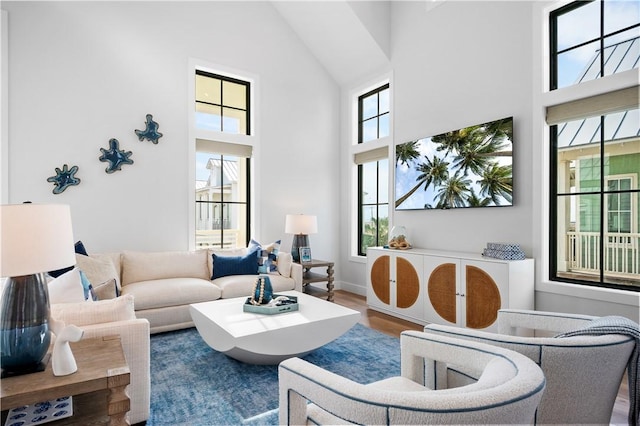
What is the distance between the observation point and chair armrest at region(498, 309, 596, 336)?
1.54 meters

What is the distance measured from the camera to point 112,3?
3988 millimetres

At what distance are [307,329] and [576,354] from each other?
1.62 metres

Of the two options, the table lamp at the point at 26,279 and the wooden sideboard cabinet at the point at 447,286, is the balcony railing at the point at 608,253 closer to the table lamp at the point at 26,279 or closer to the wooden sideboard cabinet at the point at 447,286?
the wooden sideboard cabinet at the point at 447,286

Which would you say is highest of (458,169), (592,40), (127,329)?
(592,40)

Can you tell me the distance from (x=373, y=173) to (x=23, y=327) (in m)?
4.29

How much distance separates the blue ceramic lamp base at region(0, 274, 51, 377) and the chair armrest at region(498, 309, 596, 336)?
2.00 metres

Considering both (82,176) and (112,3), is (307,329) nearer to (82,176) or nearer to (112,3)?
(82,176)

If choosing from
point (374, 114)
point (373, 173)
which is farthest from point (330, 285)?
point (374, 114)

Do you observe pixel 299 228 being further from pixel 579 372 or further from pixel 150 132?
pixel 579 372

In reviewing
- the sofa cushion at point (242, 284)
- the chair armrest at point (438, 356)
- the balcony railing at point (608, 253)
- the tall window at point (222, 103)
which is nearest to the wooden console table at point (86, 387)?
the chair armrest at point (438, 356)

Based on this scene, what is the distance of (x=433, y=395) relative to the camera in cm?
81

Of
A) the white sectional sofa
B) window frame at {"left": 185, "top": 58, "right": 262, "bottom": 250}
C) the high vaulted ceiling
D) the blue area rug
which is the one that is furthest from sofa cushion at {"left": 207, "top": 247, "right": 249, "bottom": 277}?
the high vaulted ceiling

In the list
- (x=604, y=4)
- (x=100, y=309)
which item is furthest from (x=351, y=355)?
(x=604, y=4)

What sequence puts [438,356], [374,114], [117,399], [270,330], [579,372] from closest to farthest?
[579,372] → [438,356] → [117,399] → [270,330] → [374,114]
